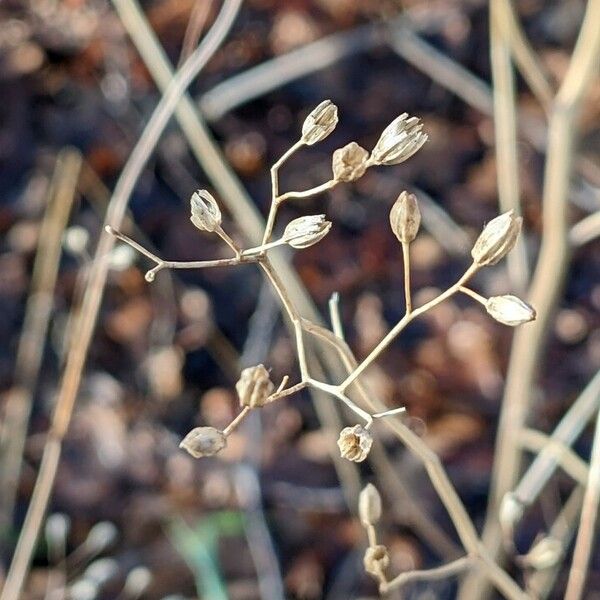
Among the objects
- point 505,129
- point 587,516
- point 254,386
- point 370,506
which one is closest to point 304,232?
point 254,386

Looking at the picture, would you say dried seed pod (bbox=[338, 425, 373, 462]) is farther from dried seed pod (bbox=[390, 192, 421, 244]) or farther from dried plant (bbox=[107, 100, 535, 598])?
dried seed pod (bbox=[390, 192, 421, 244])

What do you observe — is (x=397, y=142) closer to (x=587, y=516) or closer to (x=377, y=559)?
(x=377, y=559)

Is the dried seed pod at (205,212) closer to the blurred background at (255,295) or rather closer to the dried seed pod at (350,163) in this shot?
the dried seed pod at (350,163)

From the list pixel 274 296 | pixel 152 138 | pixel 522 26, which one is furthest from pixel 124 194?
pixel 522 26

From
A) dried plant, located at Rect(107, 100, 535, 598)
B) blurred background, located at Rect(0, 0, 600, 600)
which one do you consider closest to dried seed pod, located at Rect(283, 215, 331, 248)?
dried plant, located at Rect(107, 100, 535, 598)

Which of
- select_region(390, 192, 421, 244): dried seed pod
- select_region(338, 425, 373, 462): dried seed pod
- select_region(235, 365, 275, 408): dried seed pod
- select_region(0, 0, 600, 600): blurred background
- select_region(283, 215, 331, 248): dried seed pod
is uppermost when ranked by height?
select_region(283, 215, 331, 248): dried seed pod

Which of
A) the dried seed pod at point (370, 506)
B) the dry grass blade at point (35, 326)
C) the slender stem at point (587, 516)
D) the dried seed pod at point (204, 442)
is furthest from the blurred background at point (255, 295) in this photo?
the dried seed pod at point (204, 442)

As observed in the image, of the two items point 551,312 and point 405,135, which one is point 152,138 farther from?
point 405,135
